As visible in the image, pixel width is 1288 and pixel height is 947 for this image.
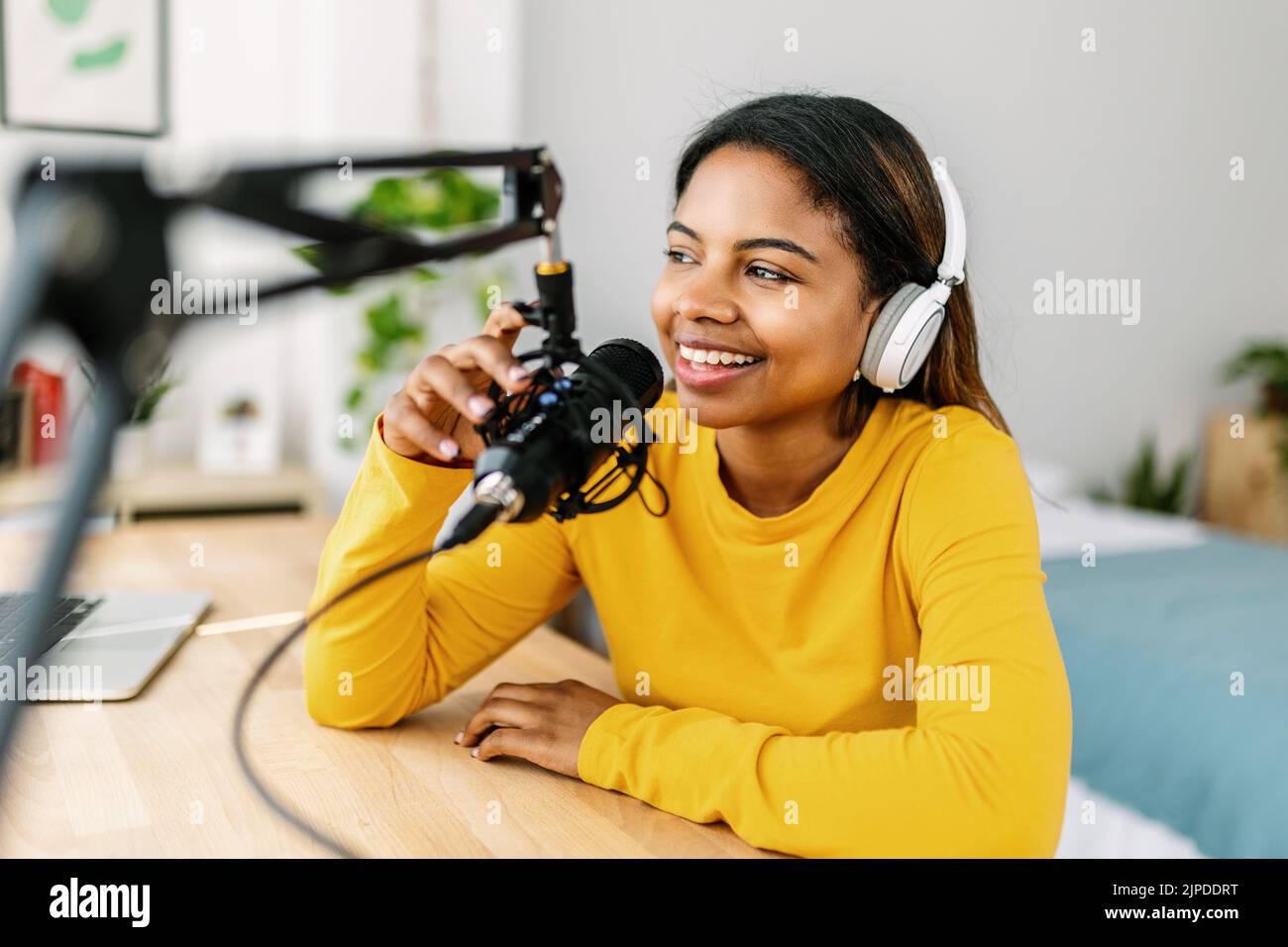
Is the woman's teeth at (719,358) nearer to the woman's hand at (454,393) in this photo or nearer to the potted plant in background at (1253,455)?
the woman's hand at (454,393)

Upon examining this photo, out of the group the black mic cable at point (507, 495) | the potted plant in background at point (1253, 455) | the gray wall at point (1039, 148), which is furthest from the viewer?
the potted plant in background at point (1253, 455)

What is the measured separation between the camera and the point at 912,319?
94 centimetres

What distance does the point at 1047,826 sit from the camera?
754 mm

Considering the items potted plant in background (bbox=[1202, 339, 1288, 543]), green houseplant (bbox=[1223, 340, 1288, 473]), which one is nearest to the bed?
potted plant in background (bbox=[1202, 339, 1288, 543])

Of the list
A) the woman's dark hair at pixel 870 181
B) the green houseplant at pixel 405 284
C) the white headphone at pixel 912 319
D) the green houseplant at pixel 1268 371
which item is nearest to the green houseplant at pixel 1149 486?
the green houseplant at pixel 1268 371

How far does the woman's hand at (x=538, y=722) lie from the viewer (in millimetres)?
854

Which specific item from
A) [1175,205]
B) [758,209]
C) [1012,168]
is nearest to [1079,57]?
[1012,168]

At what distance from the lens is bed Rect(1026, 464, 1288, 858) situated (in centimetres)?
145

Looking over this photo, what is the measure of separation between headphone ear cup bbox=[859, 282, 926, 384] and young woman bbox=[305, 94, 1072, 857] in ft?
0.07

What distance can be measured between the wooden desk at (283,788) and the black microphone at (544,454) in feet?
0.88

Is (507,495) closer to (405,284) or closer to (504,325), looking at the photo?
(504,325)

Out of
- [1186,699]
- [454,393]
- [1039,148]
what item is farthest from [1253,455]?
[454,393]

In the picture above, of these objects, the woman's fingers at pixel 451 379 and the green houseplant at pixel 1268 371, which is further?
the green houseplant at pixel 1268 371

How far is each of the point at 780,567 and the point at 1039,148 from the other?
199 cm
